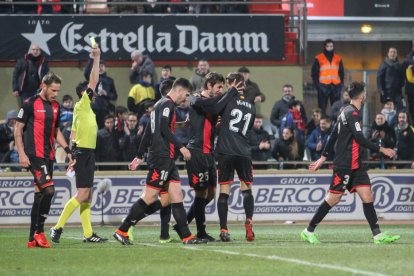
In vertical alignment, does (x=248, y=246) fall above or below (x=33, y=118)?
below

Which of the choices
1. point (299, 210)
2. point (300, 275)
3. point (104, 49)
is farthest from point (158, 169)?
point (104, 49)

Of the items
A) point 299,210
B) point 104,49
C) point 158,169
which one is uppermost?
point 104,49

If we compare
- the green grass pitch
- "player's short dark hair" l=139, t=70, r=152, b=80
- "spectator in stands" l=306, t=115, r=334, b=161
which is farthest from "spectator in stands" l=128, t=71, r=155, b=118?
the green grass pitch

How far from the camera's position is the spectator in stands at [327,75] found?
25703mm

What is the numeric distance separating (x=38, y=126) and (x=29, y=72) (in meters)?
9.57

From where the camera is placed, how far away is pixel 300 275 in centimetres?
1086

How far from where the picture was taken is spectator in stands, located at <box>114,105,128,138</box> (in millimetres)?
23094

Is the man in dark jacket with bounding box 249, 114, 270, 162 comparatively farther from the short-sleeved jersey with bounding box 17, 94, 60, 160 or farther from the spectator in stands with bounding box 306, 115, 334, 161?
the short-sleeved jersey with bounding box 17, 94, 60, 160

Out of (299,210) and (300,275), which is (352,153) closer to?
(300,275)

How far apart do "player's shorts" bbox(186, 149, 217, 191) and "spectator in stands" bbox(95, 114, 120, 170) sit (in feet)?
23.1

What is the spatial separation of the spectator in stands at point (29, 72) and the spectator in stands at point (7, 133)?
119cm

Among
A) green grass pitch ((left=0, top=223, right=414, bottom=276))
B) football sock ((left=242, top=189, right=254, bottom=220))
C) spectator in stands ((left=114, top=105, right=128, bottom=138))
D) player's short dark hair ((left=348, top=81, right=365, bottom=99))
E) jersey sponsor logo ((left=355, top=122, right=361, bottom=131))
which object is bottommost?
green grass pitch ((left=0, top=223, right=414, bottom=276))

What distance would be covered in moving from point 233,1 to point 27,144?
42.5 ft

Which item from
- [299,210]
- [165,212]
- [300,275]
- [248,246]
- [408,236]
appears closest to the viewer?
[300,275]
